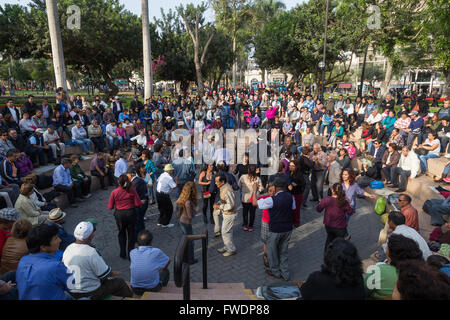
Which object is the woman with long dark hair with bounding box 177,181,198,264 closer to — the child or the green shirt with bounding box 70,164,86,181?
the child

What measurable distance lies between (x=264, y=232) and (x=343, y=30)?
22.8 m

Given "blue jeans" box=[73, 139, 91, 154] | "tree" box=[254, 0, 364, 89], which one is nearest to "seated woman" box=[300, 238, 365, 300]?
"blue jeans" box=[73, 139, 91, 154]

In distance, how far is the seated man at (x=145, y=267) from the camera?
4.19 metres

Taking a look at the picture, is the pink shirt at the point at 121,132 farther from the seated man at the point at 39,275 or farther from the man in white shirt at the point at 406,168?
the man in white shirt at the point at 406,168

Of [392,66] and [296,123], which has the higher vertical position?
[392,66]

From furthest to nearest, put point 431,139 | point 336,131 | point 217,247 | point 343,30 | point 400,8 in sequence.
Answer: point 343,30
point 400,8
point 336,131
point 431,139
point 217,247

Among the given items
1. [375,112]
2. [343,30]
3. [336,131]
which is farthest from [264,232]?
[343,30]

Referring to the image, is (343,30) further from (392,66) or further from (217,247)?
(217,247)

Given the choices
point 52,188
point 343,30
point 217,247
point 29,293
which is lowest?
point 217,247

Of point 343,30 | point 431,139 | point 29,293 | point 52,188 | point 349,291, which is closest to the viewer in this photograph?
point 349,291

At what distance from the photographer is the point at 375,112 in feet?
44.2

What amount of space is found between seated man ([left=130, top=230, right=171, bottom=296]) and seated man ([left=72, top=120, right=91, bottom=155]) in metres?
8.37

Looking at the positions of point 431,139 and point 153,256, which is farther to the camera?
point 431,139

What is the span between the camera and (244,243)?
22.0 feet
